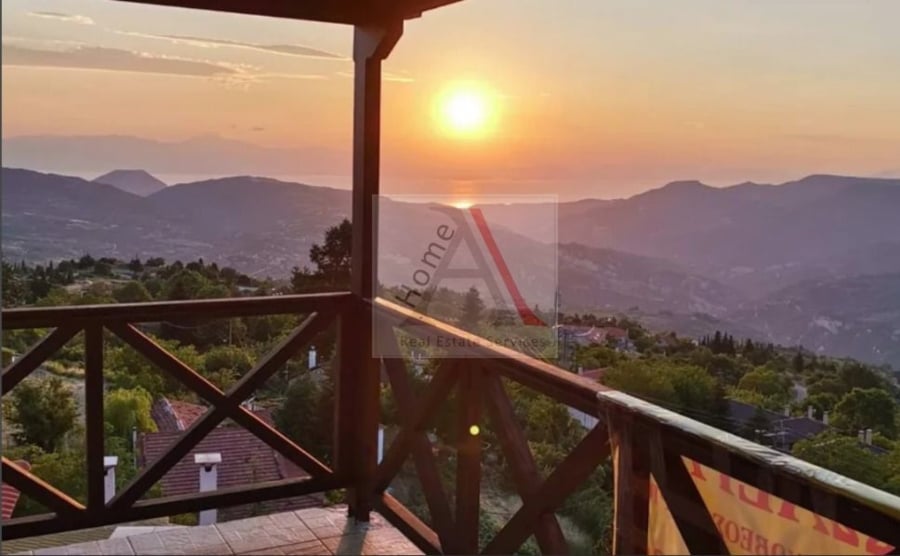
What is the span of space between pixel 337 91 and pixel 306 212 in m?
0.61

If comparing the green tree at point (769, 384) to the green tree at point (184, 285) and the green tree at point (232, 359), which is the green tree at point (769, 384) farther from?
the green tree at point (184, 285)

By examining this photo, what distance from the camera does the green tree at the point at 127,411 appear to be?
10.5ft

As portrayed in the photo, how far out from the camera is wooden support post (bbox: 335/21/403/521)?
130 inches

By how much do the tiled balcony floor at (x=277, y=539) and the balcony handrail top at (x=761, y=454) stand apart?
2.24ft

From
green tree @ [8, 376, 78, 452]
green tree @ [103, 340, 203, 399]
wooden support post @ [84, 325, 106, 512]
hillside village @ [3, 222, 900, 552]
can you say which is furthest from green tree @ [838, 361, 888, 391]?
green tree @ [8, 376, 78, 452]

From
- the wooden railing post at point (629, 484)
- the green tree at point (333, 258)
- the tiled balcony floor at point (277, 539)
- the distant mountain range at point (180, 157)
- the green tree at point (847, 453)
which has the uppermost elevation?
the distant mountain range at point (180, 157)

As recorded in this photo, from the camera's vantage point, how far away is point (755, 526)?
1.49 metres

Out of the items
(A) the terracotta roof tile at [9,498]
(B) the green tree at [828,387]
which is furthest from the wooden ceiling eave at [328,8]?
(B) the green tree at [828,387]

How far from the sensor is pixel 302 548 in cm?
284

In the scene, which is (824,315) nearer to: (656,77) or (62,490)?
(656,77)

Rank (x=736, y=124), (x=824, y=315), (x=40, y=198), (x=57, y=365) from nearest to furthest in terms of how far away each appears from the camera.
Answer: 1. (x=40, y=198)
2. (x=57, y=365)
3. (x=824, y=315)
4. (x=736, y=124)

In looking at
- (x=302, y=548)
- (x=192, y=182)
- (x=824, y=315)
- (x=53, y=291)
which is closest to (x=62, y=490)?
(x=53, y=291)

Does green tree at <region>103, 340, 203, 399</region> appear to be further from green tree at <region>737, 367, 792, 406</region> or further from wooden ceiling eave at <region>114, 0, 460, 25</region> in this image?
green tree at <region>737, 367, 792, 406</region>

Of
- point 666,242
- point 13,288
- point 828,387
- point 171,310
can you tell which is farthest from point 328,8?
point 828,387
